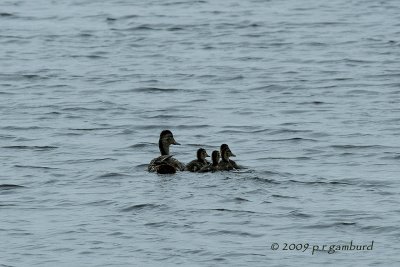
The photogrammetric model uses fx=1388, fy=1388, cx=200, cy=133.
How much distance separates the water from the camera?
43.8 ft

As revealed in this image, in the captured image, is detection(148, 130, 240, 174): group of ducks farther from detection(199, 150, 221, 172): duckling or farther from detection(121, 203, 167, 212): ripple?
detection(121, 203, 167, 212): ripple

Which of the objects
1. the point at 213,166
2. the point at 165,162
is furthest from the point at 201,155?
the point at 165,162

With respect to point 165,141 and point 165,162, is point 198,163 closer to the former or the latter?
point 165,162

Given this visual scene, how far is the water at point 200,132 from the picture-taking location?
13.4 meters

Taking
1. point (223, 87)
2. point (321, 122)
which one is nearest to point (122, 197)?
point (321, 122)

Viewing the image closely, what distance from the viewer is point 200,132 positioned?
19.8 metres

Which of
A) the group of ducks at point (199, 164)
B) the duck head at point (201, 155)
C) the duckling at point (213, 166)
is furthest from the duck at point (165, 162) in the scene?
the duckling at point (213, 166)

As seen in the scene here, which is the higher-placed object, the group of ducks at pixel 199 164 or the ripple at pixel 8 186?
the group of ducks at pixel 199 164

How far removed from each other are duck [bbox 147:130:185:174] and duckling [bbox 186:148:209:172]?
159 millimetres

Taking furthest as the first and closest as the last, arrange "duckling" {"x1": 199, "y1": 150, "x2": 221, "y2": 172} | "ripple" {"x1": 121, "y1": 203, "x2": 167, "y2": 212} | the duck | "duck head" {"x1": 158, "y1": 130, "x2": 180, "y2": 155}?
"duck head" {"x1": 158, "y1": 130, "x2": 180, "y2": 155} → "duckling" {"x1": 199, "y1": 150, "x2": 221, "y2": 172} → the duck → "ripple" {"x1": 121, "y1": 203, "x2": 167, "y2": 212}

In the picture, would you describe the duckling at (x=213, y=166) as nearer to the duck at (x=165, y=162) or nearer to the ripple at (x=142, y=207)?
the duck at (x=165, y=162)

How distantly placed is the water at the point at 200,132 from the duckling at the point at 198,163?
0.17 m

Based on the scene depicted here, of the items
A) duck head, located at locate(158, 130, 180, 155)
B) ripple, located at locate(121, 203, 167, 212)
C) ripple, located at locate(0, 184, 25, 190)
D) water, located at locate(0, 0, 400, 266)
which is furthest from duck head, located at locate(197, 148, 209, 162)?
ripple, located at locate(0, 184, 25, 190)

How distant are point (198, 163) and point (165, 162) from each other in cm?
42
